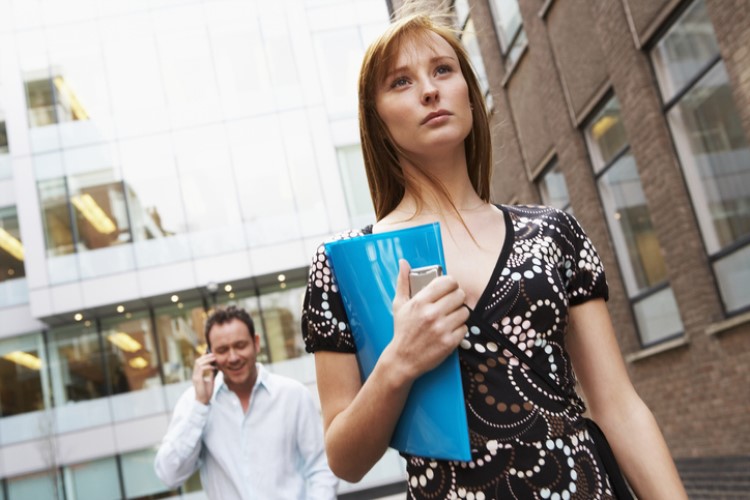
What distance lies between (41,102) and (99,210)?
13.4 ft

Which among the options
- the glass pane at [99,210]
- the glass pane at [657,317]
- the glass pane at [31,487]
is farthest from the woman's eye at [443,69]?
the glass pane at [31,487]

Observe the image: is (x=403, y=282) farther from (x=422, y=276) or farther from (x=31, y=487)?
(x=31, y=487)

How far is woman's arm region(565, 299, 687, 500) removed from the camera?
163cm

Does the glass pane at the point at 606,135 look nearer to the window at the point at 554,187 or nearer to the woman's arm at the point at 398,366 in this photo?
the window at the point at 554,187

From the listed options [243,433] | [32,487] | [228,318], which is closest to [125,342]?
[32,487]

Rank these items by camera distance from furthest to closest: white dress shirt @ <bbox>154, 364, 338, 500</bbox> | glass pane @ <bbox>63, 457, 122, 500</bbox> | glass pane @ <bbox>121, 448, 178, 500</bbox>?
glass pane @ <bbox>63, 457, 122, 500</bbox>, glass pane @ <bbox>121, 448, 178, 500</bbox>, white dress shirt @ <bbox>154, 364, 338, 500</bbox>

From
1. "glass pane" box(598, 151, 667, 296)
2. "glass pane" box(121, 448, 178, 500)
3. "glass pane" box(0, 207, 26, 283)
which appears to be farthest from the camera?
"glass pane" box(0, 207, 26, 283)

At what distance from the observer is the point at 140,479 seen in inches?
987

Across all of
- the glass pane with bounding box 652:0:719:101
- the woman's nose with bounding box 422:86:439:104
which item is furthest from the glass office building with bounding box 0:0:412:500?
the woman's nose with bounding box 422:86:439:104

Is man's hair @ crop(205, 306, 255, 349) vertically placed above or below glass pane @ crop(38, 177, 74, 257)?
below

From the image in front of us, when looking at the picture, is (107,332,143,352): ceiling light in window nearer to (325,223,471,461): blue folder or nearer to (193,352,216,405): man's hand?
(193,352,216,405): man's hand

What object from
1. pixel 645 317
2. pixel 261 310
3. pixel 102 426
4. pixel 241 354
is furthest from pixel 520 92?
pixel 102 426

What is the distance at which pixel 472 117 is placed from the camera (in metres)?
1.91

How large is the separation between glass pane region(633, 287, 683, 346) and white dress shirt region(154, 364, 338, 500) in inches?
282
